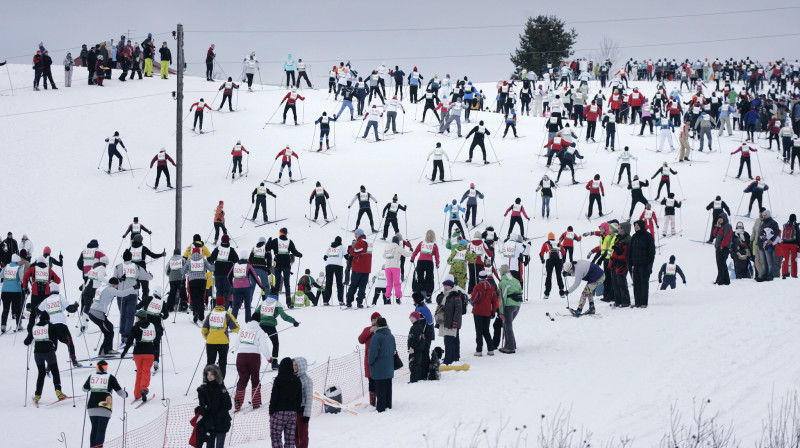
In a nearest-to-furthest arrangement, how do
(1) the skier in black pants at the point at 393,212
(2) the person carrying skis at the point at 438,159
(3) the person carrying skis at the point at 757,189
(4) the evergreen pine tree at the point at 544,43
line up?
(1) the skier in black pants at the point at 393,212
(3) the person carrying skis at the point at 757,189
(2) the person carrying skis at the point at 438,159
(4) the evergreen pine tree at the point at 544,43

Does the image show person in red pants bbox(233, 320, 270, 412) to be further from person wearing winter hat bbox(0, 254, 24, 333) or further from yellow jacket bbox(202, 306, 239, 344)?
person wearing winter hat bbox(0, 254, 24, 333)

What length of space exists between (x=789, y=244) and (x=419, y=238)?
1071 cm

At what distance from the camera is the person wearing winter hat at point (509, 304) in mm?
13930

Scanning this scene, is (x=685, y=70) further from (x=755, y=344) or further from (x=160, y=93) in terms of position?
(x=755, y=344)

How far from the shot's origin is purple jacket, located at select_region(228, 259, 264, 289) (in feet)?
53.3

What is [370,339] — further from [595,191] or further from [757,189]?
[757,189]

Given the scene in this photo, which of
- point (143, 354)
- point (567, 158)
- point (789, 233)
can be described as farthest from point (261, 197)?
point (789, 233)

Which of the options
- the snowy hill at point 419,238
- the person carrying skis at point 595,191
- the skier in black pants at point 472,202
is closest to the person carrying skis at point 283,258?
the snowy hill at point 419,238

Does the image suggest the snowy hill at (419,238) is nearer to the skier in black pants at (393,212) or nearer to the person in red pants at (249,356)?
the person in red pants at (249,356)

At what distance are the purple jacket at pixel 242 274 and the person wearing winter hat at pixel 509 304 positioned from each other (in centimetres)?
499

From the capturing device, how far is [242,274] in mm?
16250

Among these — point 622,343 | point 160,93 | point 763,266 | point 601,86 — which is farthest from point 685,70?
point 622,343

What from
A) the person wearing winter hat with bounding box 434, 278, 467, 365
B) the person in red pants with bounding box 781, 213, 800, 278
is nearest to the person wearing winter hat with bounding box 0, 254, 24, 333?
the person wearing winter hat with bounding box 434, 278, 467, 365

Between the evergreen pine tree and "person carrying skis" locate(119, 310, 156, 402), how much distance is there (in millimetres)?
59195
